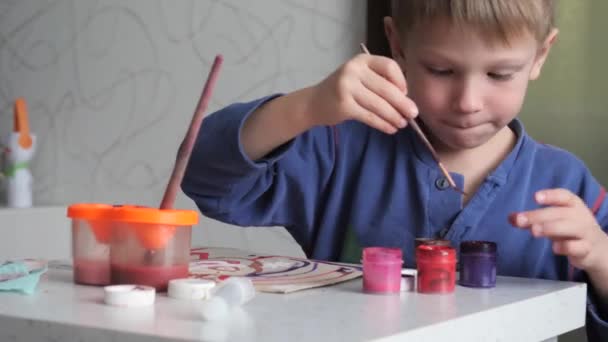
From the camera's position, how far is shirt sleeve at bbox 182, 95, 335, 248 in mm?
796

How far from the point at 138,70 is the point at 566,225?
113 cm

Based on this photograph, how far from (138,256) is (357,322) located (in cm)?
17

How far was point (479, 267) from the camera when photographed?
66cm

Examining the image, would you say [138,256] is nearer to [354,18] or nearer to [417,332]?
[417,332]

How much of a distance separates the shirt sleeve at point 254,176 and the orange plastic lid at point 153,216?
21 cm

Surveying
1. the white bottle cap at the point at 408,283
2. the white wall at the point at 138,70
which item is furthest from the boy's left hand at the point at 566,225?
the white wall at the point at 138,70

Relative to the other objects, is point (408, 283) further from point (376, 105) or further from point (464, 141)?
point (464, 141)

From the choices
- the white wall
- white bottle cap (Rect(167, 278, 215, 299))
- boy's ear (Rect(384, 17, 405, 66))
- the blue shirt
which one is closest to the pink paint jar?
white bottle cap (Rect(167, 278, 215, 299))

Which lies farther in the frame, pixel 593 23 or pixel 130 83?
pixel 130 83

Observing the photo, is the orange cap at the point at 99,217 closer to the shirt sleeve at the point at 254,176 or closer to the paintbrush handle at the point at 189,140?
the paintbrush handle at the point at 189,140

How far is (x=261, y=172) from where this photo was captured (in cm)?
83

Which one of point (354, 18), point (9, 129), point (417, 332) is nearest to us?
point (417, 332)

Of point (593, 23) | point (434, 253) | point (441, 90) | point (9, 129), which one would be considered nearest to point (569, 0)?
point (593, 23)

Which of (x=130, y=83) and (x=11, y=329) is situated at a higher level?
(x=130, y=83)
